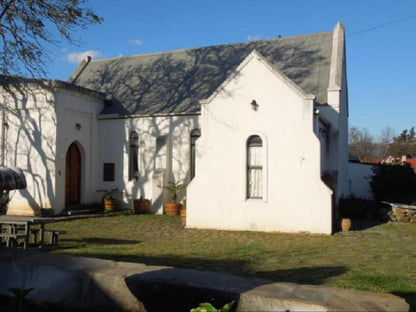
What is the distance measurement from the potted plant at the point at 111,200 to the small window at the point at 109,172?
27.9 inches

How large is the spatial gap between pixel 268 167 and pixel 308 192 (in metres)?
1.66

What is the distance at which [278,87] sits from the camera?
14922 mm

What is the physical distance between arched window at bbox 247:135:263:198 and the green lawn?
1.63m

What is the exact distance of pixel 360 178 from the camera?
27.4 metres

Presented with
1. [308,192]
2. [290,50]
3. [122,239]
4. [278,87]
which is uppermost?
[290,50]

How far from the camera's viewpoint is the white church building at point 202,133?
14.8 metres

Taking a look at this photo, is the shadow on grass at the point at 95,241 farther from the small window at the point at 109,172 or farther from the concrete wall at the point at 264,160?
the small window at the point at 109,172

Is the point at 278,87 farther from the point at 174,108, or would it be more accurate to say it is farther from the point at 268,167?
the point at 174,108

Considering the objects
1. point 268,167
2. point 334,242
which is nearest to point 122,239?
point 268,167

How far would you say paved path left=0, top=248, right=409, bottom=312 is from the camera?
15.7ft

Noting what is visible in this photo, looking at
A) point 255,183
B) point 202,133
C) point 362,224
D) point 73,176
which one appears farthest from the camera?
point 73,176

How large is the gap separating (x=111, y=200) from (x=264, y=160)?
946cm

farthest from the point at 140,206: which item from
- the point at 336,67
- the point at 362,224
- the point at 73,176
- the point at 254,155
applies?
the point at 336,67

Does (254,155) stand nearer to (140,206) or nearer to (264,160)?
(264,160)
